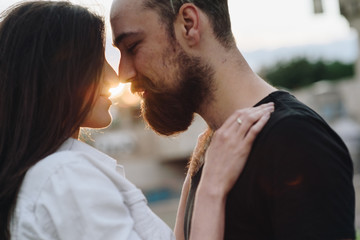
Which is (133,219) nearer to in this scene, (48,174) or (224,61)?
(48,174)

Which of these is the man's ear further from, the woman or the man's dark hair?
the woman

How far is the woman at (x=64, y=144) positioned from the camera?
1.92 m

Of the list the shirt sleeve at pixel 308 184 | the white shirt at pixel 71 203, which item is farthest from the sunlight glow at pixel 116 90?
the shirt sleeve at pixel 308 184

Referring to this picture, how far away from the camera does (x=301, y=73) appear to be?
59.1m

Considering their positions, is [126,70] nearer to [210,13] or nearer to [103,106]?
[103,106]

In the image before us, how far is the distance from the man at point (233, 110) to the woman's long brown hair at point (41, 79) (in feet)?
1.18

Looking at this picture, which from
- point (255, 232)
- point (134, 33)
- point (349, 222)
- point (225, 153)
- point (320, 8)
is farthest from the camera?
point (320, 8)

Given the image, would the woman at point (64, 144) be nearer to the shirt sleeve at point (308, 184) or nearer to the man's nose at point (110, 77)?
the man's nose at point (110, 77)

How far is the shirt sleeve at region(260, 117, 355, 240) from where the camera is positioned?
189cm

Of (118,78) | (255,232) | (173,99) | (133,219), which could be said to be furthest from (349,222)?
(118,78)

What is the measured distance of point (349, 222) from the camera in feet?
6.29

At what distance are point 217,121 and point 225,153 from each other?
320mm

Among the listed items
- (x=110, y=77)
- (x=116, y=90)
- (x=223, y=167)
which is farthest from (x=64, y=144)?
(x=223, y=167)

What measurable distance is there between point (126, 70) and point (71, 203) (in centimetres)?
96
